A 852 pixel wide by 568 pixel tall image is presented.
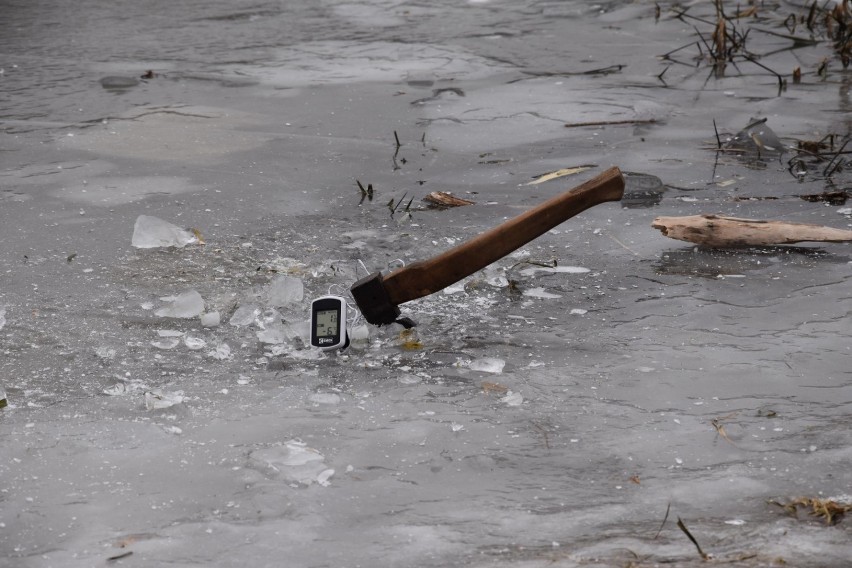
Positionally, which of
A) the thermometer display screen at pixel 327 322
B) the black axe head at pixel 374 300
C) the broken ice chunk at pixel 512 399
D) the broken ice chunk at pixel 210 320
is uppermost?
the black axe head at pixel 374 300

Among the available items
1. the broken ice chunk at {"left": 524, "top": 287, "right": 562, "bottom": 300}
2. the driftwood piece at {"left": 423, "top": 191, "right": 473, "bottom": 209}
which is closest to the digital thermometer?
the broken ice chunk at {"left": 524, "top": 287, "right": 562, "bottom": 300}

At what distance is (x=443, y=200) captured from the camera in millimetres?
4188

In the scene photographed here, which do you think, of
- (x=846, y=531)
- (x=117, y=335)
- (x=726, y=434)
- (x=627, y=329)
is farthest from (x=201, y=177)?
(x=846, y=531)

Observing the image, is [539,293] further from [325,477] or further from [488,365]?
[325,477]

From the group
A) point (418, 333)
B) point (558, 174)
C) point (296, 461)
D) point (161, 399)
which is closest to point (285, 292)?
point (418, 333)

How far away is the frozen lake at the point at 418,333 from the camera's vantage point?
229 centimetres

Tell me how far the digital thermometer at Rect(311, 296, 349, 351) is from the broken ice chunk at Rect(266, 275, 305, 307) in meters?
0.31

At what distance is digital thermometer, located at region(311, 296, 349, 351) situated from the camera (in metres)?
3.02

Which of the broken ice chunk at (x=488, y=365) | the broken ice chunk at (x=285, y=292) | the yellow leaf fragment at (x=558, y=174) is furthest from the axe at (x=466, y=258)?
the yellow leaf fragment at (x=558, y=174)

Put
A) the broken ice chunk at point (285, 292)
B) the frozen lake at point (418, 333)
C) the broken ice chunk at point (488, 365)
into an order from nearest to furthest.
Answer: the frozen lake at point (418, 333) < the broken ice chunk at point (488, 365) < the broken ice chunk at point (285, 292)

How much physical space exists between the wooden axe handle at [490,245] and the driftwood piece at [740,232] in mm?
737

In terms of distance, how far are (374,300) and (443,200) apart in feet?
4.15

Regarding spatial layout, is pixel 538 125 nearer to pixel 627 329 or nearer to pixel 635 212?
pixel 635 212

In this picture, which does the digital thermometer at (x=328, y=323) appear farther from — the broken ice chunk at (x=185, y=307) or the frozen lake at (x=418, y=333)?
the broken ice chunk at (x=185, y=307)
